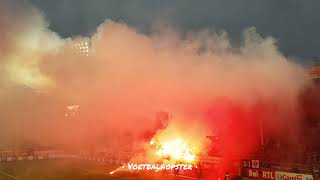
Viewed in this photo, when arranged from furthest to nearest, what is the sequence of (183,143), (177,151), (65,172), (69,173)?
1. (65,172)
2. (69,173)
3. (183,143)
4. (177,151)

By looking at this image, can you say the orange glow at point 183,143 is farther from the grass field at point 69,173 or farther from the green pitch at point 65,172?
the green pitch at point 65,172

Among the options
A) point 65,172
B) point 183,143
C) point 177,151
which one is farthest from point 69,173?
point 183,143

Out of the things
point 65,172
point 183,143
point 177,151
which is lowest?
point 65,172

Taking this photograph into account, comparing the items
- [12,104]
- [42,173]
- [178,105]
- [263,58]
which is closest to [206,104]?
[178,105]

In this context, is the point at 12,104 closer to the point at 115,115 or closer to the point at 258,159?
the point at 115,115

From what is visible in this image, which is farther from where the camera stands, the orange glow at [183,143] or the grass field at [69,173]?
the grass field at [69,173]

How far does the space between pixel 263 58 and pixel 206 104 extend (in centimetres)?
493

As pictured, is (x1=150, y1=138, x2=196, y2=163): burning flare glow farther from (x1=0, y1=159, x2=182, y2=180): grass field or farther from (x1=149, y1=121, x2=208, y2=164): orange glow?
(x1=0, y1=159, x2=182, y2=180): grass field

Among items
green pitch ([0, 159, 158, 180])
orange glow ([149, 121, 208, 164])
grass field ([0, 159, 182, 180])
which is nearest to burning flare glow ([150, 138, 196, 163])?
orange glow ([149, 121, 208, 164])

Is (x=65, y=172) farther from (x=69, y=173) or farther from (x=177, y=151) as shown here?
(x=177, y=151)

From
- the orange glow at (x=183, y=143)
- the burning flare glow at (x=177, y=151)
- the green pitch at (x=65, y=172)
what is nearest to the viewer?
the burning flare glow at (x=177, y=151)

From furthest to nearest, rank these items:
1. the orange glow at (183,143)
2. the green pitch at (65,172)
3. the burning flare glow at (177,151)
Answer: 1. the green pitch at (65,172)
2. the orange glow at (183,143)
3. the burning flare glow at (177,151)

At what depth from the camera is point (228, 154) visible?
24531 millimetres

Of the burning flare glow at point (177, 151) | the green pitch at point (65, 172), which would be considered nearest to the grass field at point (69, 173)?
the green pitch at point (65, 172)
